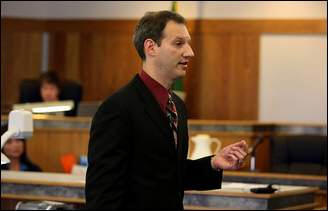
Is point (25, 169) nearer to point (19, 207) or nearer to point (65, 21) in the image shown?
point (19, 207)

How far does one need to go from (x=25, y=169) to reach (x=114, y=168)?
4.97m

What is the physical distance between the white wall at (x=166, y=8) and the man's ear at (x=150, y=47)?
8828 millimetres

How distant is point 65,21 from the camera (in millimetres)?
12656

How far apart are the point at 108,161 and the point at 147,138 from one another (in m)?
0.15

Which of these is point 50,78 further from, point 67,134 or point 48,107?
point 48,107

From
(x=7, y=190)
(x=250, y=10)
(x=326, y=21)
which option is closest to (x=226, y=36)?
(x=250, y=10)

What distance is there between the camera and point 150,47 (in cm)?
284

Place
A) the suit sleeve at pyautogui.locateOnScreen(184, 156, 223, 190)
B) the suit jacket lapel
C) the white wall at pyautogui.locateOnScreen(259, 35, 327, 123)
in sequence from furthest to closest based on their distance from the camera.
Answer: the white wall at pyautogui.locateOnScreen(259, 35, 327, 123)
the suit sleeve at pyautogui.locateOnScreen(184, 156, 223, 190)
the suit jacket lapel

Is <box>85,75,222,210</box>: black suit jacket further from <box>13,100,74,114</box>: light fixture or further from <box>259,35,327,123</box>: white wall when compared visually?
<box>259,35,327,123</box>: white wall

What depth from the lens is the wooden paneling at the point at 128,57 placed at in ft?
38.5

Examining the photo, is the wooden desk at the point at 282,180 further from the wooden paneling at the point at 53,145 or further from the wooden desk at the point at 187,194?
the wooden paneling at the point at 53,145

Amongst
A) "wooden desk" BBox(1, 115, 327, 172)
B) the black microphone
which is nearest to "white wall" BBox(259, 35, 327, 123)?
"wooden desk" BBox(1, 115, 327, 172)

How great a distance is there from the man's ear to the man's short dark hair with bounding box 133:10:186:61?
0.01 metres

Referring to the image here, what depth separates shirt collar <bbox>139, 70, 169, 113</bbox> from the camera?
2.84 m
